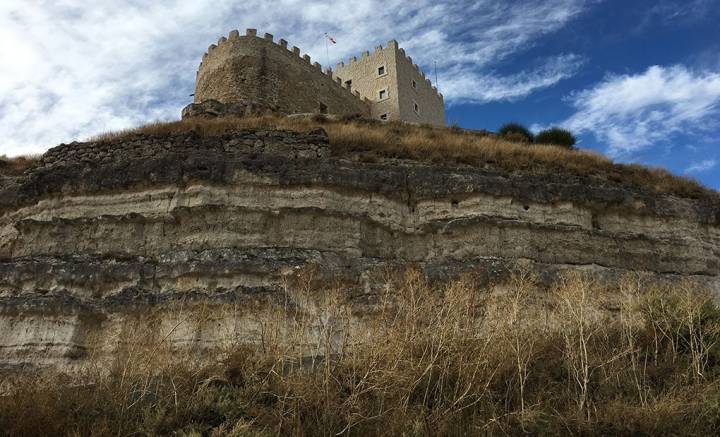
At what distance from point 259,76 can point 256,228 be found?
13341mm

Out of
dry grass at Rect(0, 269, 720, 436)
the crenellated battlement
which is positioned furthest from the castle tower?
dry grass at Rect(0, 269, 720, 436)

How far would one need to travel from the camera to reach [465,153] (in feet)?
44.6

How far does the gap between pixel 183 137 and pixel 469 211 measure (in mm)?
6262

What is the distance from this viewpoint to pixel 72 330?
9.46 metres

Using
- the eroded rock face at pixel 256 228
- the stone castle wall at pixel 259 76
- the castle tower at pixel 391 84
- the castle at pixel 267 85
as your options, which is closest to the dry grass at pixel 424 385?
the eroded rock face at pixel 256 228

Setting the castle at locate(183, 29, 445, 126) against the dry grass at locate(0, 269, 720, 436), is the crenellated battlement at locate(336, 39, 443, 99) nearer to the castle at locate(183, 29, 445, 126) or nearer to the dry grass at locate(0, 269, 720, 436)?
the castle at locate(183, 29, 445, 126)

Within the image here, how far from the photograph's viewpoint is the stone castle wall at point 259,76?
73.4ft

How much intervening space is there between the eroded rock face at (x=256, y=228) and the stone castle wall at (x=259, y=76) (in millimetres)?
10319

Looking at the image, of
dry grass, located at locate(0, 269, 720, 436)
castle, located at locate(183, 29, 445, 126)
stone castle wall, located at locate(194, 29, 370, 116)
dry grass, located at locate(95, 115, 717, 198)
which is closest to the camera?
dry grass, located at locate(0, 269, 720, 436)

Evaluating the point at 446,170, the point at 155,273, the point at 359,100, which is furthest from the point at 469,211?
the point at 359,100

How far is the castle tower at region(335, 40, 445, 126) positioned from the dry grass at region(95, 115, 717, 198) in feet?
50.5

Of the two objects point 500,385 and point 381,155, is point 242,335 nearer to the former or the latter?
point 500,385

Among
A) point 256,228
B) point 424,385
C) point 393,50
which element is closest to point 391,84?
point 393,50

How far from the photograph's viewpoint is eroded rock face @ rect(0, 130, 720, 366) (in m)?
9.67
